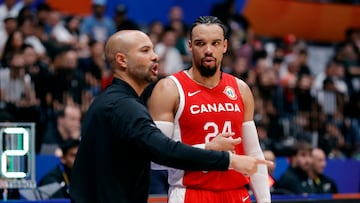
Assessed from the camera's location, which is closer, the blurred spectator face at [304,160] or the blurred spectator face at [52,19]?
the blurred spectator face at [304,160]

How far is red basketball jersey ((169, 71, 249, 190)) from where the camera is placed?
270 inches

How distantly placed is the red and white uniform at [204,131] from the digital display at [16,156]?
257 centimetres

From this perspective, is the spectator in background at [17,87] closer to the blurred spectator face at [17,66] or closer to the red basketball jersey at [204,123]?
the blurred spectator face at [17,66]

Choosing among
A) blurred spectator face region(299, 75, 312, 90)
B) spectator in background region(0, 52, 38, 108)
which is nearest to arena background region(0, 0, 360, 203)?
blurred spectator face region(299, 75, 312, 90)

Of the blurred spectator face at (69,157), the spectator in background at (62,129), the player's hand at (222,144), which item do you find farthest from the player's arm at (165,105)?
the spectator in background at (62,129)

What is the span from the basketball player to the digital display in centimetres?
250

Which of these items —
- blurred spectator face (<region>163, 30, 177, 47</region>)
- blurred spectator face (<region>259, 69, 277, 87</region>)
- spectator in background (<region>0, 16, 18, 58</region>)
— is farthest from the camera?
blurred spectator face (<region>163, 30, 177, 47</region>)

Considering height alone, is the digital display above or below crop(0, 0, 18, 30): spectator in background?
below

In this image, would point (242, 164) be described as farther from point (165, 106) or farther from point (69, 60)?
point (69, 60)

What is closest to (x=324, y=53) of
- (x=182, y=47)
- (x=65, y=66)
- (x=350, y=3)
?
(x=350, y=3)

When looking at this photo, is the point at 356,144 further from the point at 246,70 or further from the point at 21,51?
the point at 21,51

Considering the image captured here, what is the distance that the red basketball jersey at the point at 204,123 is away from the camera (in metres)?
6.87

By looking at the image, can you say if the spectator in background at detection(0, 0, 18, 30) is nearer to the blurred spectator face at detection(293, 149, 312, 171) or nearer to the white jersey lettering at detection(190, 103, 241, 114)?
the blurred spectator face at detection(293, 149, 312, 171)

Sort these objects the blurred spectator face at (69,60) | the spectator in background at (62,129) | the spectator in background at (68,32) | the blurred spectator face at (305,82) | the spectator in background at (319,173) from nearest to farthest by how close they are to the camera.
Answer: the spectator in background at (62,129), the spectator in background at (319,173), the blurred spectator face at (69,60), the spectator in background at (68,32), the blurred spectator face at (305,82)
